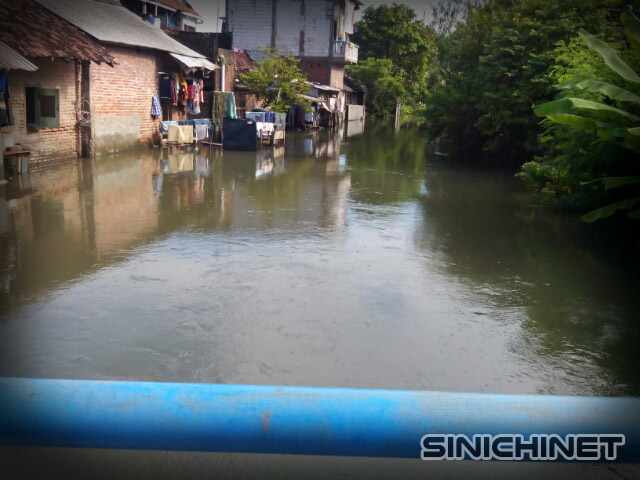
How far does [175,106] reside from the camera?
77.5ft

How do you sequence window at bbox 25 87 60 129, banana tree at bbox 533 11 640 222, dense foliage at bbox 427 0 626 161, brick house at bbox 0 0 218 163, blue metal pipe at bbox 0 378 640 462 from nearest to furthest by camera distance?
blue metal pipe at bbox 0 378 640 462
banana tree at bbox 533 11 640 222
brick house at bbox 0 0 218 163
window at bbox 25 87 60 129
dense foliage at bbox 427 0 626 161

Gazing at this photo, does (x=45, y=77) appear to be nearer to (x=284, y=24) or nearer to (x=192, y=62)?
(x=192, y=62)

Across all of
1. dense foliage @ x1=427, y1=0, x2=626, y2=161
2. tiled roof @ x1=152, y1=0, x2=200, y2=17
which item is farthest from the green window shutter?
tiled roof @ x1=152, y1=0, x2=200, y2=17

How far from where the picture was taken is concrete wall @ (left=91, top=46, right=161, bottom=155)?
18172mm

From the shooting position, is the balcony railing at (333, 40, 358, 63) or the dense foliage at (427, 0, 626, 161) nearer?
the dense foliage at (427, 0, 626, 161)

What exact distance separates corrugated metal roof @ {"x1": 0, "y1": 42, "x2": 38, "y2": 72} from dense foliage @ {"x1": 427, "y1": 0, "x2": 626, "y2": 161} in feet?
39.9

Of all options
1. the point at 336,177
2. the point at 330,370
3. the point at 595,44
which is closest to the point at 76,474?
the point at 330,370

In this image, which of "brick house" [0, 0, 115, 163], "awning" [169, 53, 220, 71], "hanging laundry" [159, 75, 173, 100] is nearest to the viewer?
"brick house" [0, 0, 115, 163]

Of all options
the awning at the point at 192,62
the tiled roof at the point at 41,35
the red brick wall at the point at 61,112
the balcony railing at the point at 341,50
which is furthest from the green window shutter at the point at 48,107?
the balcony railing at the point at 341,50

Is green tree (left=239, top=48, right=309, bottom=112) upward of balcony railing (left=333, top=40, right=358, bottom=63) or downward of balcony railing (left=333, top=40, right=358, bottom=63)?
downward

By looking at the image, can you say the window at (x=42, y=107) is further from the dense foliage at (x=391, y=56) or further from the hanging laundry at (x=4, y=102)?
the dense foliage at (x=391, y=56)

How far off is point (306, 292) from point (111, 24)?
53.1ft

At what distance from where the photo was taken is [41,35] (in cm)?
1473

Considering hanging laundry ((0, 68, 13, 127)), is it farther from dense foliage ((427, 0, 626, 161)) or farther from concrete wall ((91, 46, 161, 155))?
dense foliage ((427, 0, 626, 161))
